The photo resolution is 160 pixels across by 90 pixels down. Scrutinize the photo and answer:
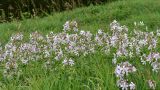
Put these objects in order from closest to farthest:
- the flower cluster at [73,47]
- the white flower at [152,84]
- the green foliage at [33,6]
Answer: the white flower at [152,84] → the flower cluster at [73,47] → the green foliage at [33,6]

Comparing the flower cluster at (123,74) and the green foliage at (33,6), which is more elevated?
the flower cluster at (123,74)

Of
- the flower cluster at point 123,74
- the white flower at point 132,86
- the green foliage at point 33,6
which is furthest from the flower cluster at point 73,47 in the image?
the green foliage at point 33,6

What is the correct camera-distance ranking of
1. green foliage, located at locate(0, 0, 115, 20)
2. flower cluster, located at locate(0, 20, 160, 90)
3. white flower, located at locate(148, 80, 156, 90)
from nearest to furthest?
1. white flower, located at locate(148, 80, 156, 90)
2. flower cluster, located at locate(0, 20, 160, 90)
3. green foliage, located at locate(0, 0, 115, 20)

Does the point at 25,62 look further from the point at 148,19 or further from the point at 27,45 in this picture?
the point at 148,19

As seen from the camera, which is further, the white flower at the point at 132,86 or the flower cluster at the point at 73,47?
the flower cluster at the point at 73,47

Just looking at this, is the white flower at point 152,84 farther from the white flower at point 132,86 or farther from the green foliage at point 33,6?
the green foliage at point 33,6

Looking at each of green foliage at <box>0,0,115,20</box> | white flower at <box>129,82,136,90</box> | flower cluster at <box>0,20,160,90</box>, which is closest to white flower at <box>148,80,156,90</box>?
white flower at <box>129,82,136,90</box>

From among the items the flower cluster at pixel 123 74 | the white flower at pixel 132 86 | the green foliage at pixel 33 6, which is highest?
the flower cluster at pixel 123 74

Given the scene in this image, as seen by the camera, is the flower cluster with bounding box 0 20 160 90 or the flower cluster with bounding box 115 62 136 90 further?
the flower cluster with bounding box 0 20 160 90

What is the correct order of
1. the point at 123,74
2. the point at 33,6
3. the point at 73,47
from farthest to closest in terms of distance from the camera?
the point at 33,6, the point at 73,47, the point at 123,74

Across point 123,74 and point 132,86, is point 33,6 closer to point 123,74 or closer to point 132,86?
point 123,74

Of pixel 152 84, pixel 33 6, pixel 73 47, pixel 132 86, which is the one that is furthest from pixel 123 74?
pixel 33 6

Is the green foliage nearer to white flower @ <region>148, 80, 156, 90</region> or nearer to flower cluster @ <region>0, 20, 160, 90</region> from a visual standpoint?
flower cluster @ <region>0, 20, 160, 90</region>

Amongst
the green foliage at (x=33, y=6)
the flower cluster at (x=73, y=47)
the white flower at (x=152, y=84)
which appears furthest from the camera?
the green foliage at (x=33, y=6)
